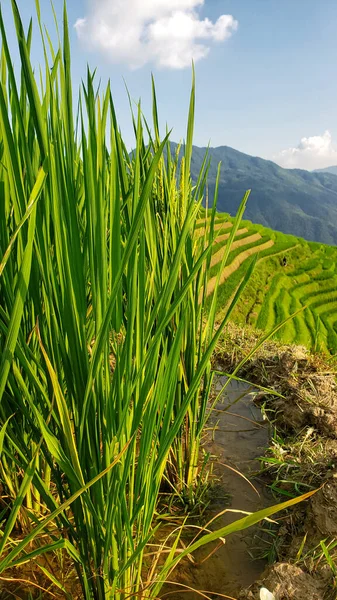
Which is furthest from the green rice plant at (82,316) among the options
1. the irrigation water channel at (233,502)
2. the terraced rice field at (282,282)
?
the terraced rice field at (282,282)

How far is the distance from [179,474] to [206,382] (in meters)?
0.33

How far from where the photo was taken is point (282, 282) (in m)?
28.6

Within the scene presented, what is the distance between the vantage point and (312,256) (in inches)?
1326

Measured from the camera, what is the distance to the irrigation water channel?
1.18 metres

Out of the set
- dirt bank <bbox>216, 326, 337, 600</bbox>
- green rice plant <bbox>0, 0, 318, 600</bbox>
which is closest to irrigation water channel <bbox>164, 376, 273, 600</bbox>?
dirt bank <bbox>216, 326, 337, 600</bbox>

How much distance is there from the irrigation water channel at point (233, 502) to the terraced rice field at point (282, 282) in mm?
18674

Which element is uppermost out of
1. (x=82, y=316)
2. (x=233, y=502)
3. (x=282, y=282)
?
(x=82, y=316)

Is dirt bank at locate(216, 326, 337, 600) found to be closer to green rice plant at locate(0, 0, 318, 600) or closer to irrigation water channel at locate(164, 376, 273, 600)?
irrigation water channel at locate(164, 376, 273, 600)

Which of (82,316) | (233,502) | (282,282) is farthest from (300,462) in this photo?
(282,282)

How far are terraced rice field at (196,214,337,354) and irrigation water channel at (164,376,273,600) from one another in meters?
18.7

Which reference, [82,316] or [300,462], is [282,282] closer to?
[300,462]

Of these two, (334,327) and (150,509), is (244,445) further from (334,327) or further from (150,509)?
(334,327)

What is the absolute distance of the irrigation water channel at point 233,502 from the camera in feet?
3.86

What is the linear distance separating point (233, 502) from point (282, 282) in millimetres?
28116
